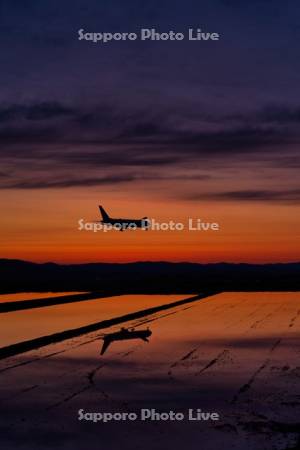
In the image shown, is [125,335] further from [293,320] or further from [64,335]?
[293,320]

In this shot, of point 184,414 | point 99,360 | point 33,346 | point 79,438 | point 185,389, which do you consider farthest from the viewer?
point 33,346

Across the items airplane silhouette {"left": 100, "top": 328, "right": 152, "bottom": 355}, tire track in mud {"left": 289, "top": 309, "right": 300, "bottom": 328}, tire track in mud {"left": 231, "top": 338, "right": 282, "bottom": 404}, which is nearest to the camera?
tire track in mud {"left": 231, "top": 338, "right": 282, "bottom": 404}

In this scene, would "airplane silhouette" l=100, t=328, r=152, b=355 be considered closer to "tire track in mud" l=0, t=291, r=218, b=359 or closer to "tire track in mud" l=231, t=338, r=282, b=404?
"tire track in mud" l=0, t=291, r=218, b=359

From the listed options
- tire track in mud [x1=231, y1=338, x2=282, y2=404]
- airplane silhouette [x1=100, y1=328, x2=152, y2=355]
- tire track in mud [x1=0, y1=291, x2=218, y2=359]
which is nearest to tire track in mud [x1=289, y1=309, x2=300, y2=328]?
airplane silhouette [x1=100, y1=328, x2=152, y2=355]

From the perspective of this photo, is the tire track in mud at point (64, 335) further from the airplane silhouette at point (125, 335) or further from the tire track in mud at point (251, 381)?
the tire track in mud at point (251, 381)

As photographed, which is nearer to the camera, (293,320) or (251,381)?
(251,381)

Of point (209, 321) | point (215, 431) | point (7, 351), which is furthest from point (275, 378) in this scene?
point (209, 321)

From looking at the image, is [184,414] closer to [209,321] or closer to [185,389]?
[185,389]

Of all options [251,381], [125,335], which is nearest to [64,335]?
[125,335]
